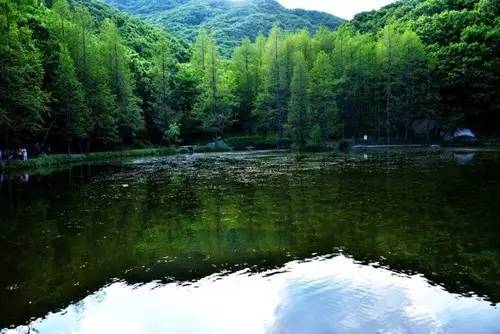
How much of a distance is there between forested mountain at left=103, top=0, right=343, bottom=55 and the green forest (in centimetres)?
7405

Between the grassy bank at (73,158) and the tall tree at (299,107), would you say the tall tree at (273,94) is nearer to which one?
the tall tree at (299,107)

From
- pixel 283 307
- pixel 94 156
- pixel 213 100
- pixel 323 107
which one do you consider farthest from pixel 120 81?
pixel 283 307

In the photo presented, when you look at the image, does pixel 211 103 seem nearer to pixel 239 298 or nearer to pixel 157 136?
pixel 157 136

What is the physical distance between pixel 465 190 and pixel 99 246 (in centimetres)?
1408

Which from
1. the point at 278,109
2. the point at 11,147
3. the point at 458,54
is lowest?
the point at 11,147

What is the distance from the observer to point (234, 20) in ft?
561

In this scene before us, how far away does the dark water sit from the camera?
688cm

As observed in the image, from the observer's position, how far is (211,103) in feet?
204

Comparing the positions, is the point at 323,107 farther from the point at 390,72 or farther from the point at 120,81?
the point at 120,81

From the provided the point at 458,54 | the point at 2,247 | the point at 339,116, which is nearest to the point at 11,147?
Answer: the point at 2,247

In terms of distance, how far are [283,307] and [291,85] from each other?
5118cm

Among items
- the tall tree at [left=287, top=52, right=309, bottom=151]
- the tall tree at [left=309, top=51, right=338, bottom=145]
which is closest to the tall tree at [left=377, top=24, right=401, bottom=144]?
the tall tree at [left=309, top=51, right=338, bottom=145]

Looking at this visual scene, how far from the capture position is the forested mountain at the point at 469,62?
198 ft

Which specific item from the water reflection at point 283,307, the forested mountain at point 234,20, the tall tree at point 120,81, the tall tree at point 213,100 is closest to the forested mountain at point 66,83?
the tall tree at point 120,81
